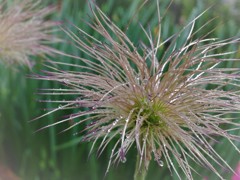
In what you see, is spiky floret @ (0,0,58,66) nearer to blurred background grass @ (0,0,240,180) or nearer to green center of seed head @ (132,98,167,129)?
blurred background grass @ (0,0,240,180)

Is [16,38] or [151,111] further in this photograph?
[16,38]

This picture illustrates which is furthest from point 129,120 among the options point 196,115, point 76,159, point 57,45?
point 57,45

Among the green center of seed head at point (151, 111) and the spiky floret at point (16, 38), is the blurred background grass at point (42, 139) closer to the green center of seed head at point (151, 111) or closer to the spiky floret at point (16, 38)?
the spiky floret at point (16, 38)

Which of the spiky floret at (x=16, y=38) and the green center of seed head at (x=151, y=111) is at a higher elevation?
the spiky floret at (x=16, y=38)

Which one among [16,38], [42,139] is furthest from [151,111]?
[42,139]

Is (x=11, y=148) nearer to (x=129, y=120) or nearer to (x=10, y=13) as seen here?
(x=10, y=13)

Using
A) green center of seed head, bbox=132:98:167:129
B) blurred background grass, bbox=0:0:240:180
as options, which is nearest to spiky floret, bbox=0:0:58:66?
blurred background grass, bbox=0:0:240:180

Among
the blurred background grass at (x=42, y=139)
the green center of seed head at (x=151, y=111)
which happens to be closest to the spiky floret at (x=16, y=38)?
the blurred background grass at (x=42, y=139)

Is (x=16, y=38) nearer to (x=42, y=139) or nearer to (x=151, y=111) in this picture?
(x=42, y=139)

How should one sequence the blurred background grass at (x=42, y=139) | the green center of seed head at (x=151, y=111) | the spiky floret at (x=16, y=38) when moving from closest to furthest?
the green center of seed head at (x=151, y=111), the spiky floret at (x=16, y=38), the blurred background grass at (x=42, y=139)
